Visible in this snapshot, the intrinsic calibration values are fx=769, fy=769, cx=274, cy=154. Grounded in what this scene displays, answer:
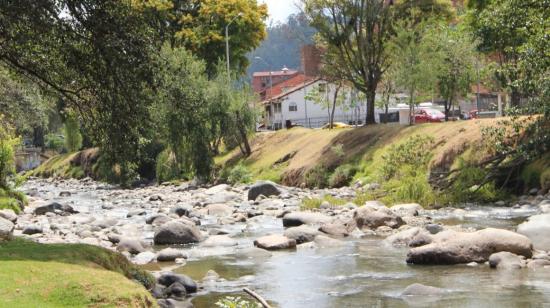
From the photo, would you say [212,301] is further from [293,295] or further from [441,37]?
[441,37]

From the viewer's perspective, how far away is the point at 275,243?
2047cm

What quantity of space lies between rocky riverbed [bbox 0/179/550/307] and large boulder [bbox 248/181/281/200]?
6.09m

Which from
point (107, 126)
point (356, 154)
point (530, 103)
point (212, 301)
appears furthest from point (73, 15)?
point (356, 154)

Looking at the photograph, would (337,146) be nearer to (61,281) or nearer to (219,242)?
(219,242)

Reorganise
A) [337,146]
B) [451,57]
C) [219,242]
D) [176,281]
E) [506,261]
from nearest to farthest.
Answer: [176,281]
[506,261]
[219,242]
[337,146]
[451,57]

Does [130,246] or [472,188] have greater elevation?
[472,188]

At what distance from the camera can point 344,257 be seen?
726 inches

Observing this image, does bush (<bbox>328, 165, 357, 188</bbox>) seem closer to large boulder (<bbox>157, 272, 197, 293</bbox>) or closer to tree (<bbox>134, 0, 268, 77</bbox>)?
tree (<bbox>134, 0, 268, 77</bbox>)

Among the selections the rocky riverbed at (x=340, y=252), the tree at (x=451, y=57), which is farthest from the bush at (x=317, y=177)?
the rocky riverbed at (x=340, y=252)

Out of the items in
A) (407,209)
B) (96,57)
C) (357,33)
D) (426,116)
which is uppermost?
(357,33)

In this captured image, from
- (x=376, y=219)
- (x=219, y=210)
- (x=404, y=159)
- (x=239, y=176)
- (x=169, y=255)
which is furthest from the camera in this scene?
(x=239, y=176)

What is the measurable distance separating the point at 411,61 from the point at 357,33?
386cm

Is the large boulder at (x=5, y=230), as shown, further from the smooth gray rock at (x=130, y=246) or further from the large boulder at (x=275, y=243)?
the large boulder at (x=275, y=243)

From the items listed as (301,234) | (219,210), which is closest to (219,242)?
(301,234)
